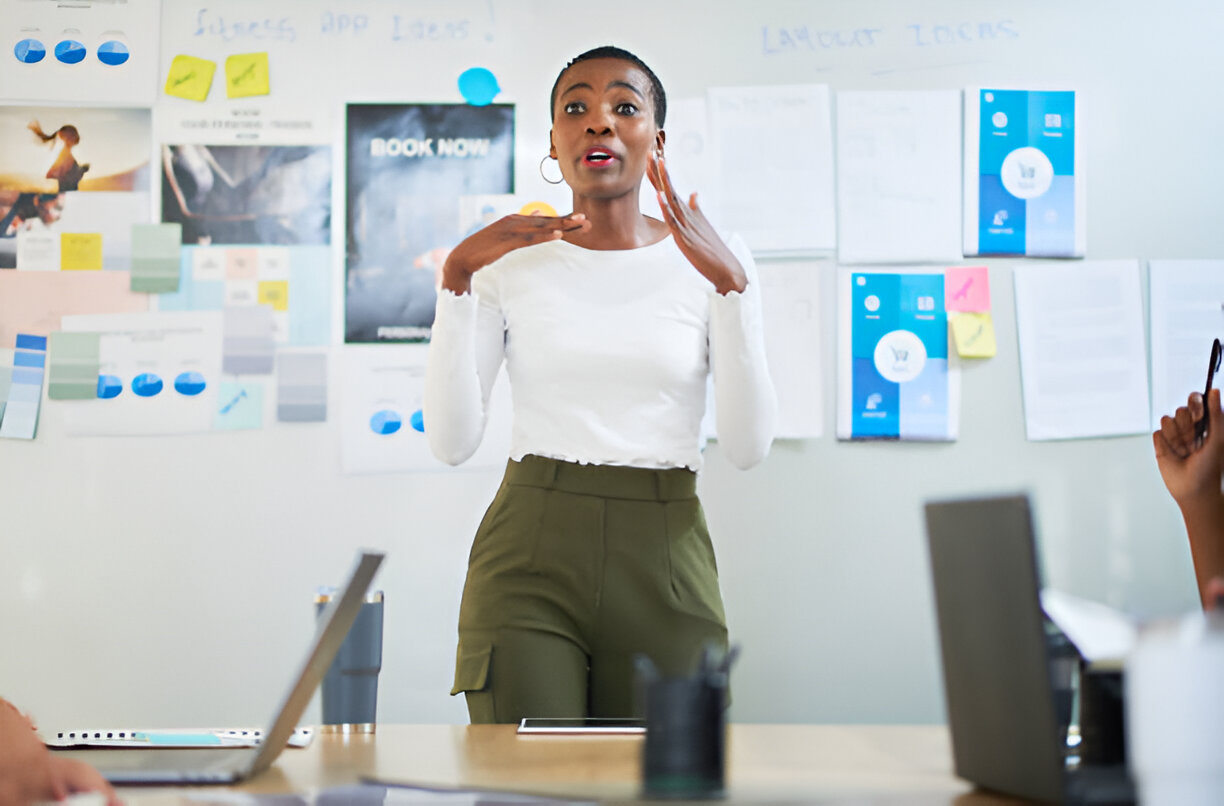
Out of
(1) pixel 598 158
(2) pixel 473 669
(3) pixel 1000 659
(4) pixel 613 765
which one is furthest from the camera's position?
(1) pixel 598 158

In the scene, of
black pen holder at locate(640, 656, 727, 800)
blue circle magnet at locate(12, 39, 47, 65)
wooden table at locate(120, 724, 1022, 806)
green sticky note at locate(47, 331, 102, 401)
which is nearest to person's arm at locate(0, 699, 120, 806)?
wooden table at locate(120, 724, 1022, 806)

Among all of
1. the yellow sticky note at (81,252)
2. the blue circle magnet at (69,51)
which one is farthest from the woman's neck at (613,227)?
the blue circle magnet at (69,51)

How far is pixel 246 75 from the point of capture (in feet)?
8.57

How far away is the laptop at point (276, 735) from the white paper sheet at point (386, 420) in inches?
57.1

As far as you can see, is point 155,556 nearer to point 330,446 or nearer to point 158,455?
point 158,455

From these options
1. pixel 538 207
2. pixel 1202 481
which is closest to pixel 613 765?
pixel 1202 481

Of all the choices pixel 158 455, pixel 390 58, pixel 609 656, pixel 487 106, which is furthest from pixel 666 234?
pixel 158 455

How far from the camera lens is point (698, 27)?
104 inches

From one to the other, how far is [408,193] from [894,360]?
115 cm

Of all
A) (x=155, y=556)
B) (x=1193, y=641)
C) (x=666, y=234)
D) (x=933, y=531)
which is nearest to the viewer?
(x=1193, y=641)

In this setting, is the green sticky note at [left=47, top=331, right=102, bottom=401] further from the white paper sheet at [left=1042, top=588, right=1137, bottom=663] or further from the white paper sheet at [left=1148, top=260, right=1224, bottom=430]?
the white paper sheet at [left=1148, top=260, right=1224, bottom=430]

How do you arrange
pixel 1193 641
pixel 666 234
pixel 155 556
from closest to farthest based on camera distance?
1. pixel 1193 641
2. pixel 666 234
3. pixel 155 556

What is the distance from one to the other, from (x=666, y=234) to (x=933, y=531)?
3.54 feet

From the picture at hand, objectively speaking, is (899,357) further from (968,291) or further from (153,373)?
(153,373)
